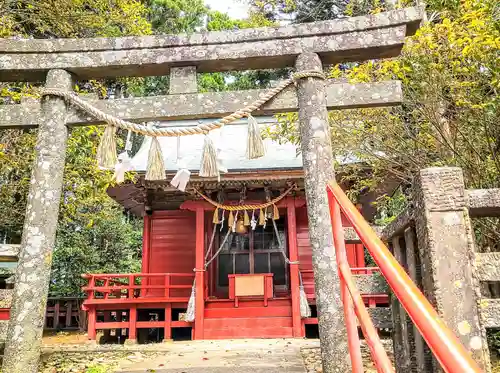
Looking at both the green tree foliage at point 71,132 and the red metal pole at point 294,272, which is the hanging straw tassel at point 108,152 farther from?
the red metal pole at point 294,272

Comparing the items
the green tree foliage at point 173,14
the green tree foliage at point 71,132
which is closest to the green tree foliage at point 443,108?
the green tree foliage at point 71,132

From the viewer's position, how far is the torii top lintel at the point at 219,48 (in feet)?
12.3

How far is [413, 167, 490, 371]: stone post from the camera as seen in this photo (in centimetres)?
183

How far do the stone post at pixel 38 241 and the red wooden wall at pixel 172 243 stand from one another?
22.9ft

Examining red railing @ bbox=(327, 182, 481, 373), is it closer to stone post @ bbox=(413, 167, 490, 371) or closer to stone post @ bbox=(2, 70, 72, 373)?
stone post @ bbox=(413, 167, 490, 371)

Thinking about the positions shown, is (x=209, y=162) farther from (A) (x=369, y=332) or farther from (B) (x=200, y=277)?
(B) (x=200, y=277)

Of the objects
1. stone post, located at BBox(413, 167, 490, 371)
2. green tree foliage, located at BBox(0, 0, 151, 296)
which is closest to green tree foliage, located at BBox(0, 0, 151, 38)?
green tree foliage, located at BBox(0, 0, 151, 296)

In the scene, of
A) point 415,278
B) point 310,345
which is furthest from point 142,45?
point 310,345

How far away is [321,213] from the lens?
337 centimetres

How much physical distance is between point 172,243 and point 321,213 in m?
8.05

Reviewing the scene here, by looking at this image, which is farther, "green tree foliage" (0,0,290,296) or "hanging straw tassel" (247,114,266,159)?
"green tree foliage" (0,0,290,296)

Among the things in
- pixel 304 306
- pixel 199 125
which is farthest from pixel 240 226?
pixel 199 125

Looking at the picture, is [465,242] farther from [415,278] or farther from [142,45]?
[142,45]

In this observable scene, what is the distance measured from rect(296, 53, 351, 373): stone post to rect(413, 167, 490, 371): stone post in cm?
122
